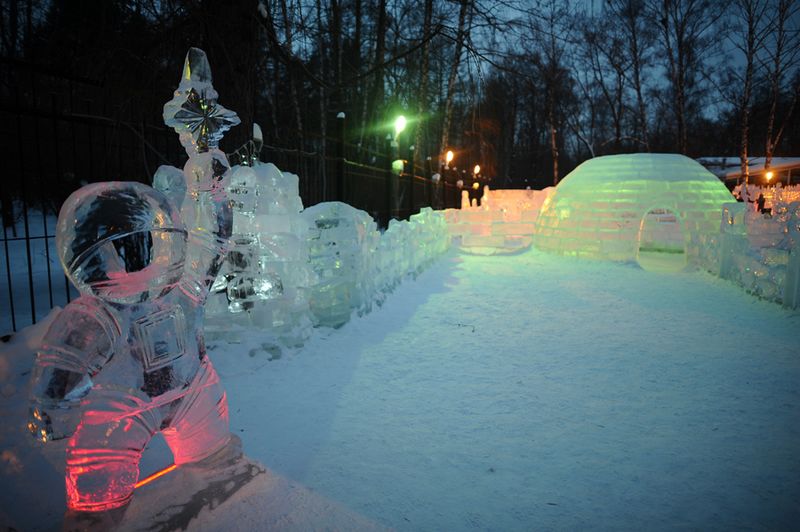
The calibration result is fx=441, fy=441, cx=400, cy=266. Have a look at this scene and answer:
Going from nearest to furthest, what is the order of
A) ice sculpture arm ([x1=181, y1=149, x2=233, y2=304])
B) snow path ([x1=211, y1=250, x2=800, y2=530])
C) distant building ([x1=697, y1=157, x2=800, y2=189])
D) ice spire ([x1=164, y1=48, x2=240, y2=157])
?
1. ice sculpture arm ([x1=181, y1=149, x2=233, y2=304])
2. snow path ([x1=211, y1=250, x2=800, y2=530])
3. ice spire ([x1=164, y1=48, x2=240, y2=157])
4. distant building ([x1=697, y1=157, x2=800, y2=189])

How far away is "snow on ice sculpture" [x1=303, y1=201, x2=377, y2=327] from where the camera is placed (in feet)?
13.8

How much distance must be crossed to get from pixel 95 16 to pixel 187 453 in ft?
18.8

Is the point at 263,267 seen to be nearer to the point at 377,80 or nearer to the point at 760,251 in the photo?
the point at 760,251

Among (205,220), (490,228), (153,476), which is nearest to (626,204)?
(490,228)

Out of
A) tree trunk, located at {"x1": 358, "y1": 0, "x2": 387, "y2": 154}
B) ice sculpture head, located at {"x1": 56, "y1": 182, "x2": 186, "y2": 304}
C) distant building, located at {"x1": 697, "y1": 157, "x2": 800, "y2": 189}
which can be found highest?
tree trunk, located at {"x1": 358, "y1": 0, "x2": 387, "y2": 154}

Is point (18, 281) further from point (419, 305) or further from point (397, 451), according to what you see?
point (397, 451)

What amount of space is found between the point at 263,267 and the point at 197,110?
1588 mm

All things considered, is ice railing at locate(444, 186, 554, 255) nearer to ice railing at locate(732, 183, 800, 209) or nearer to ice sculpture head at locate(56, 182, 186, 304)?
ice railing at locate(732, 183, 800, 209)

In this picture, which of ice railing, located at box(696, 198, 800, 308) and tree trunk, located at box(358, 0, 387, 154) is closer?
ice railing, located at box(696, 198, 800, 308)

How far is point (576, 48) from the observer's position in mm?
21797

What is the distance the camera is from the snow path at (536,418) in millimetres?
1918

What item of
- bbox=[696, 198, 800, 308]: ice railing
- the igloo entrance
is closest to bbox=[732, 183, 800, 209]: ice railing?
the igloo entrance

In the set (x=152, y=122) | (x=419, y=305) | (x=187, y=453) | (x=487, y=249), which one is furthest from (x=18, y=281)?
(x=487, y=249)

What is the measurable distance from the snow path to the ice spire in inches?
62.2
